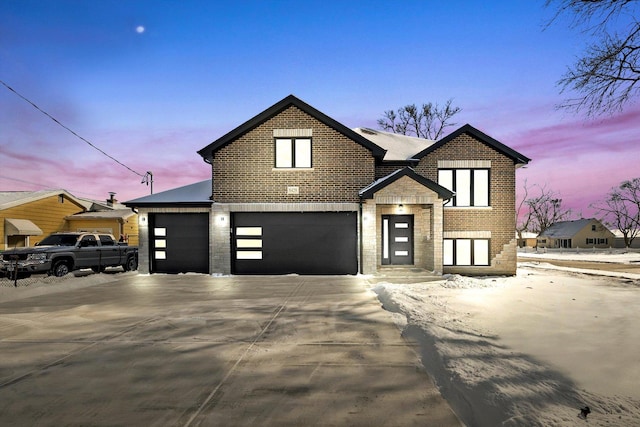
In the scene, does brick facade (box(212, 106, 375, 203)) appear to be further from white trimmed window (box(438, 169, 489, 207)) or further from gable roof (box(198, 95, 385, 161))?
white trimmed window (box(438, 169, 489, 207))

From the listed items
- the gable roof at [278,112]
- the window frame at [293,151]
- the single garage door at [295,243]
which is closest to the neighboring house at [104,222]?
the single garage door at [295,243]

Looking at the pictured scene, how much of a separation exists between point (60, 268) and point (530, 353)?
15.9m

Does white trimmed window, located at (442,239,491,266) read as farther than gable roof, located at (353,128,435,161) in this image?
No

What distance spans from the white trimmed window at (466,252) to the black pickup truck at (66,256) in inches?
585

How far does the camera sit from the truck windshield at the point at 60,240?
14719 mm

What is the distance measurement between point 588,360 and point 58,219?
33.8 m

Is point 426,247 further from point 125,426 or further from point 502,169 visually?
point 125,426

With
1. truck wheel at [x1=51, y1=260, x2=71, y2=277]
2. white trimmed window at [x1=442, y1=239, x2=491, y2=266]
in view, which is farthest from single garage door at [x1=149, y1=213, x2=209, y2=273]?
white trimmed window at [x1=442, y1=239, x2=491, y2=266]

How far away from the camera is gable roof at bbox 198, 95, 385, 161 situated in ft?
49.9

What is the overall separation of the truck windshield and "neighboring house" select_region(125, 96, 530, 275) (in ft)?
8.78

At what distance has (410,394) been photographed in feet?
13.0

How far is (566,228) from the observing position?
73438 mm

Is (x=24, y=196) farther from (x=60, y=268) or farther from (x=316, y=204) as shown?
(x=316, y=204)

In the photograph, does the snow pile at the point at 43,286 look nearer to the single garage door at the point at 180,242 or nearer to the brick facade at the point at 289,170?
the single garage door at the point at 180,242
